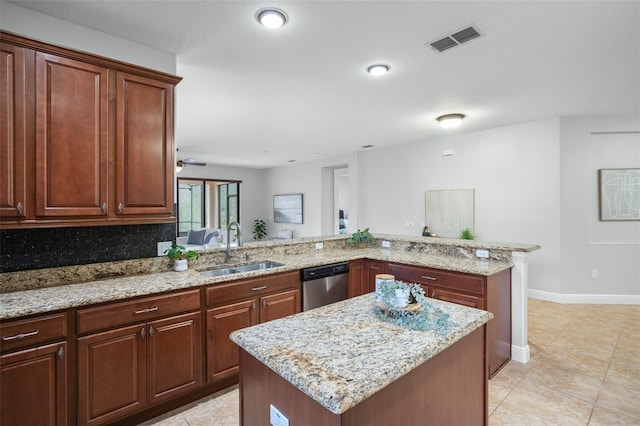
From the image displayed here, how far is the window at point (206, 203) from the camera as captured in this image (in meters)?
9.02

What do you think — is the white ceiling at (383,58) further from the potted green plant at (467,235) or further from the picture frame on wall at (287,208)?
the picture frame on wall at (287,208)

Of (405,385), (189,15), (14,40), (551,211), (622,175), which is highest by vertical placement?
(189,15)

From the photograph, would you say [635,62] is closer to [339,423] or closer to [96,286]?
[339,423]

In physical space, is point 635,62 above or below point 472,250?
above

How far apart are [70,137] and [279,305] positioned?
6.31ft

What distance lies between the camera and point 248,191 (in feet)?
32.3

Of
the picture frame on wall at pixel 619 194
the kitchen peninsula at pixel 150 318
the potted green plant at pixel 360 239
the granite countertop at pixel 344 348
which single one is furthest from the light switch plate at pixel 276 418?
the picture frame on wall at pixel 619 194

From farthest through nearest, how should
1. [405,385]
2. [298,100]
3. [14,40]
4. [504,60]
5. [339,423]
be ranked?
[298,100] → [504,60] → [14,40] → [405,385] → [339,423]

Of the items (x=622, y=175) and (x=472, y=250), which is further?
(x=622, y=175)

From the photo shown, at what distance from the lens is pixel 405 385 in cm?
113

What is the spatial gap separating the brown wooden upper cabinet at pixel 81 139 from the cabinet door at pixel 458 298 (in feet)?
7.74

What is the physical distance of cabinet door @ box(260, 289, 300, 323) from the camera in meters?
2.63

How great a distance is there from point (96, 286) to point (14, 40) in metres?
1.53

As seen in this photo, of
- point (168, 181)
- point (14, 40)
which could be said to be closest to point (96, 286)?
point (168, 181)
